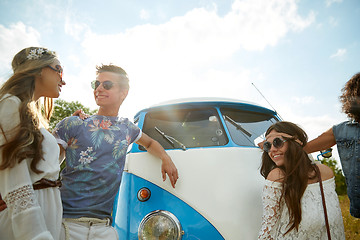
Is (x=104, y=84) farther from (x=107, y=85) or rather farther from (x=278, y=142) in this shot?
(x=278, y=142)

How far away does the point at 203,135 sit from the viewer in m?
2.78

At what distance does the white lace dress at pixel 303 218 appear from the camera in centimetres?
165

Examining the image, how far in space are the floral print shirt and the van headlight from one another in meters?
0.32

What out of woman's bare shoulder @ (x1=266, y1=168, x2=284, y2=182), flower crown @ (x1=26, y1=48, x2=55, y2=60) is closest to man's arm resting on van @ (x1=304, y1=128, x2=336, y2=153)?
woman's bare shoulder @ (x1=266, y1=168, x2=284, y2=182)

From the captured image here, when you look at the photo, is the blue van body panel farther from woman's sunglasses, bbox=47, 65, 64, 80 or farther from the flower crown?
the flower crown

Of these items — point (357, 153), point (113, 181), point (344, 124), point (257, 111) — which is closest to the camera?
point (113, 181)

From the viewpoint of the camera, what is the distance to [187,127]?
9.26ft

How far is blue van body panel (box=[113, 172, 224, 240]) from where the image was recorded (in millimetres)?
1883

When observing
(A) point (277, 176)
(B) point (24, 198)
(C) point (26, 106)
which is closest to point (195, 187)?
(A) point (277, 176)

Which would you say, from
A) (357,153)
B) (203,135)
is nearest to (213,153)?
(203,135)

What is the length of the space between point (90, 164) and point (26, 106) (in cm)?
59

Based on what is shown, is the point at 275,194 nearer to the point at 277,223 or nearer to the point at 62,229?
the point at 277,223

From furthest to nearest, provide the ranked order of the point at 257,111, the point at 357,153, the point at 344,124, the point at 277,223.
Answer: the point at 257,111 < the point at 344,124 < the point at 357,153 < the point at 277,223

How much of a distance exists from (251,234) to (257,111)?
5.58 feet
